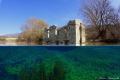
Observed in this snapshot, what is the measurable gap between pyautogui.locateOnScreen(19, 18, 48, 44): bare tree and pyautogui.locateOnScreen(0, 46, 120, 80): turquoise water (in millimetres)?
968

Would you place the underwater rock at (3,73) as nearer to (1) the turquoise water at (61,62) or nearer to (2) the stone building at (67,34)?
(1) the turquoise water at (61,62)

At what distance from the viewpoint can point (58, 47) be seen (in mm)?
8422

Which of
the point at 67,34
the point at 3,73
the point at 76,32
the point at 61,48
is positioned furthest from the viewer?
the point at 61,48

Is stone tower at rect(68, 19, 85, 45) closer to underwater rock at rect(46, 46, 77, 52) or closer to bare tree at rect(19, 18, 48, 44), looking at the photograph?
underwater rock at rect(46, 46, 77, 52)

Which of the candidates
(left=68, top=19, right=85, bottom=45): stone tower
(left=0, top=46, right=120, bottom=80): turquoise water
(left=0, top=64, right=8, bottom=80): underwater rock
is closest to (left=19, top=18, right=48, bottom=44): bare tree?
(left=0, top=46, right=120, bottom=80): turquoise water

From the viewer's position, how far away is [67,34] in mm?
8531

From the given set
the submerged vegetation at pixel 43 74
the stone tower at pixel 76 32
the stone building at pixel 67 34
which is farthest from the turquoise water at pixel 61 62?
the stone tower at pixel 76 32

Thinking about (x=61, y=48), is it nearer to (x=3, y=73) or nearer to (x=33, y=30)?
(x=33, y=30)

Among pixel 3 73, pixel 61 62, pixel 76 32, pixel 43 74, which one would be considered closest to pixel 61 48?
pixel 61 62

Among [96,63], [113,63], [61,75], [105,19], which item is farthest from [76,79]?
[105,19]

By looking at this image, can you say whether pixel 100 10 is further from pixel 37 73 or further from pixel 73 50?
pixel 37 73

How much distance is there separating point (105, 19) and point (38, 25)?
500 centimetres

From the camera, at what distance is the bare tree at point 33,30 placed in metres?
7.62

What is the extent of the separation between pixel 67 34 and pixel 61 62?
2.21 m
